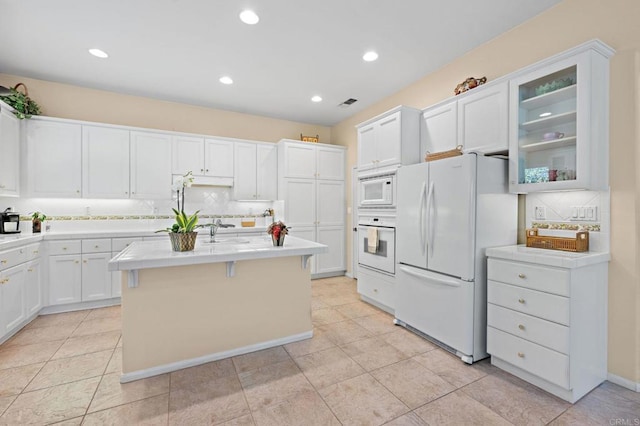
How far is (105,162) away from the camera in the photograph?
3.99 m

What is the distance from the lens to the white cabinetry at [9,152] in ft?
10.5

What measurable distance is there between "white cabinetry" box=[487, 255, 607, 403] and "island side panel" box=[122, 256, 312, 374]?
1706mm

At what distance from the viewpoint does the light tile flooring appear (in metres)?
1.76

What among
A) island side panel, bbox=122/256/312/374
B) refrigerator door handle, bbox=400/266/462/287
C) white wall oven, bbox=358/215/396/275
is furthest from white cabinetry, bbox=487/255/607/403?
island side panel, bbox=122/256/312/374

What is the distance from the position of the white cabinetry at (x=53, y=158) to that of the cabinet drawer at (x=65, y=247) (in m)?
0.69

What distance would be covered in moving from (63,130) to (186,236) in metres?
3.01

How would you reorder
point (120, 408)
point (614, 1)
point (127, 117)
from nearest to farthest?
point (120, 408), point (614, 1), point (127, 117)

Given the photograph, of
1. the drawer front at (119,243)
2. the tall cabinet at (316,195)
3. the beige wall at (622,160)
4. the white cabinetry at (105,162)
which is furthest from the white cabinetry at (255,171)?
the beige wall at (622,160)

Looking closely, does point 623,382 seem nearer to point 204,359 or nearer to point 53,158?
point 204,359

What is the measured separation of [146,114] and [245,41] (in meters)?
2.47

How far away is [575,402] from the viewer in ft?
6.21

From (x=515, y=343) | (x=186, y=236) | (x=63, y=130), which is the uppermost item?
(x=63, y=130)

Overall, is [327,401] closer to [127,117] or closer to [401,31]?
[401,31]

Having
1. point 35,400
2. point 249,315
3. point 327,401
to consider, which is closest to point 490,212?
point 327,401
